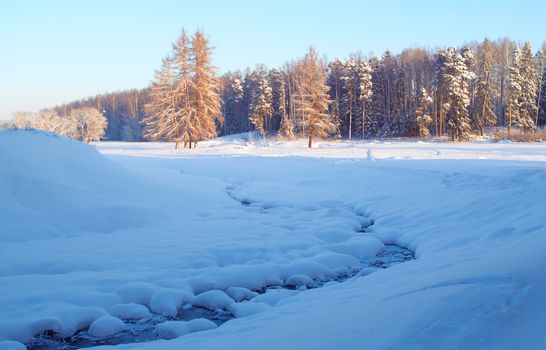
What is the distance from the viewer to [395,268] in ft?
18.5

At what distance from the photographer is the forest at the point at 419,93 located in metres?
40.2

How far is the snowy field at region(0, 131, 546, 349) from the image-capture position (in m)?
3.06

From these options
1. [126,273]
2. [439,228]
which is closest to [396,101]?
[439,228]

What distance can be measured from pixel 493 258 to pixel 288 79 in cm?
5583

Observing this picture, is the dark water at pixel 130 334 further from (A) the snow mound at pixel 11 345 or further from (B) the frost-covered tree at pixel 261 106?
(B) the frost-covered tree at pixel 261 106

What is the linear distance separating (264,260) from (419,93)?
1793 inches

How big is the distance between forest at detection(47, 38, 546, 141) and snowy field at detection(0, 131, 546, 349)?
2503cm

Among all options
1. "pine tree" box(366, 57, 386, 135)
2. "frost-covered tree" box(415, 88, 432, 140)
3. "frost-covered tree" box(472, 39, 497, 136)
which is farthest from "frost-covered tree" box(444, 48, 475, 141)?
"pine tree" box(366, 57, 386, 135)

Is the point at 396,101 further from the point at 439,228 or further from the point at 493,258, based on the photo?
the point at 493,258

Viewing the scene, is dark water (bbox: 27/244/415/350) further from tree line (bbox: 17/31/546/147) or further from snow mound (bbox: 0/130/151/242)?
tree line (bbox: 17/31/546/147)

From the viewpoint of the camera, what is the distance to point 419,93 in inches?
1869

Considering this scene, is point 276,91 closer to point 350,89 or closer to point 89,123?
point 350,89

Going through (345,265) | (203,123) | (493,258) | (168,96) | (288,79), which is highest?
(288,79)

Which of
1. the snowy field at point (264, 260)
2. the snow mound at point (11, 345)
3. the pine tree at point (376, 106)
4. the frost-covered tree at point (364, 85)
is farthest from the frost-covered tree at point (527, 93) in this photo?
the snow mound at point (11, 345)
